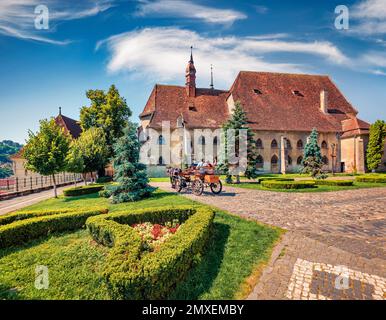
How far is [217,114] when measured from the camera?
33.6m

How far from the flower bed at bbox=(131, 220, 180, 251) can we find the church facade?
23824 mm

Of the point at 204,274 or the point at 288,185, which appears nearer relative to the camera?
the point at 204,274

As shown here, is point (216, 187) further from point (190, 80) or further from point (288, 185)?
point (190, 80)

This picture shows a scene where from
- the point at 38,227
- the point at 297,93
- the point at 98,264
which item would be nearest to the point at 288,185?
the point at 98,264

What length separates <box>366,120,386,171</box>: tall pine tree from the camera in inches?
1211

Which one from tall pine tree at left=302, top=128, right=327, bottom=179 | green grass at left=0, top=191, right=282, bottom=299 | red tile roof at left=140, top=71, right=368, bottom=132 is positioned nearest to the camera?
green grass at left=0, top=191, right=282, bottom=299

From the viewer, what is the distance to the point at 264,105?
33312mm

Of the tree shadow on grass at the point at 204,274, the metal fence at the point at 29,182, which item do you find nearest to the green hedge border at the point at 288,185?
the tree shadow on grass at the point at 204,274

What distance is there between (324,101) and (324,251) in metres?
36.4

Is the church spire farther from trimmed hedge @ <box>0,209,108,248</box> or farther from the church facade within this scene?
trimmed hedge @ <box>0,209,108,248</box>

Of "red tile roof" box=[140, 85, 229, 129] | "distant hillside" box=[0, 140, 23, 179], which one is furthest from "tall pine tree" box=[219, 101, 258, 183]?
"distant hillside" box=[0, 140, 23, 179]
